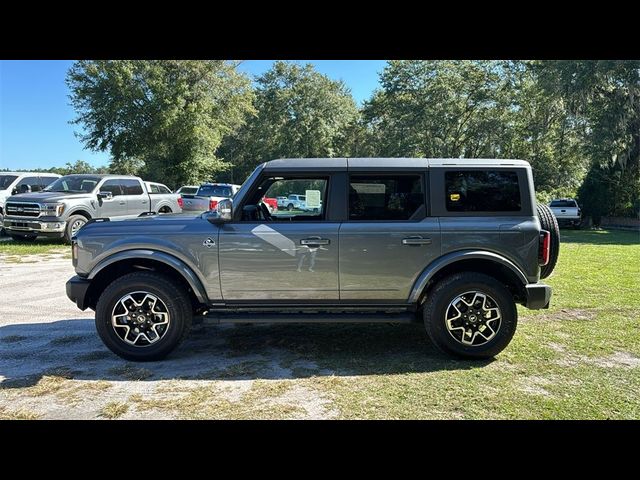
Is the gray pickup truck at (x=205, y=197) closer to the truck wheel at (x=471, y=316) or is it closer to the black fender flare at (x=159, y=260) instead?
the black fender flare at (x=159, y=260)

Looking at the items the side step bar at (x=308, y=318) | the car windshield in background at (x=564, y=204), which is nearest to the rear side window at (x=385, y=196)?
the side step bar at (x=308, y=318)

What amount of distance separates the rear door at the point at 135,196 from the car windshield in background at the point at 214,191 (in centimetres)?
465

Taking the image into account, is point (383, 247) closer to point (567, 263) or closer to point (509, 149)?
point (567, 263)

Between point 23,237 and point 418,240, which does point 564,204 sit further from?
point 23,237

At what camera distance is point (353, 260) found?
4.18m

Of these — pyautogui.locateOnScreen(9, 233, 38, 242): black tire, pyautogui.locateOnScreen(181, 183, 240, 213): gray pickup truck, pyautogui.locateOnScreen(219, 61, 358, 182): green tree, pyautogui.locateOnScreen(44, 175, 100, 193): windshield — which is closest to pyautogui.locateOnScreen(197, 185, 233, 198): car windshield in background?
pyautogui.locateOnScreen(181, 183, 240, 213): gray pickup truck

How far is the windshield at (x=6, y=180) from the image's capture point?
14815mm

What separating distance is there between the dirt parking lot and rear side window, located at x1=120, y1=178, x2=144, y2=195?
8.04 meters

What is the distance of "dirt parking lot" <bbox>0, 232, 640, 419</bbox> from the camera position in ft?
10.8

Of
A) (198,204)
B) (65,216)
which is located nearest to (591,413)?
(65,216)

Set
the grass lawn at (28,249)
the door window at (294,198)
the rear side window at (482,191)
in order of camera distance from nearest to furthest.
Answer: the rear side window at (482,191)
the door window at (294,198)
the grass lawn at (28,249)

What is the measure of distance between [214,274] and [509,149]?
1224 inches

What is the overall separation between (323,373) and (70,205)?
10397 mm

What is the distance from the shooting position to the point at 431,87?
98.6 feet
